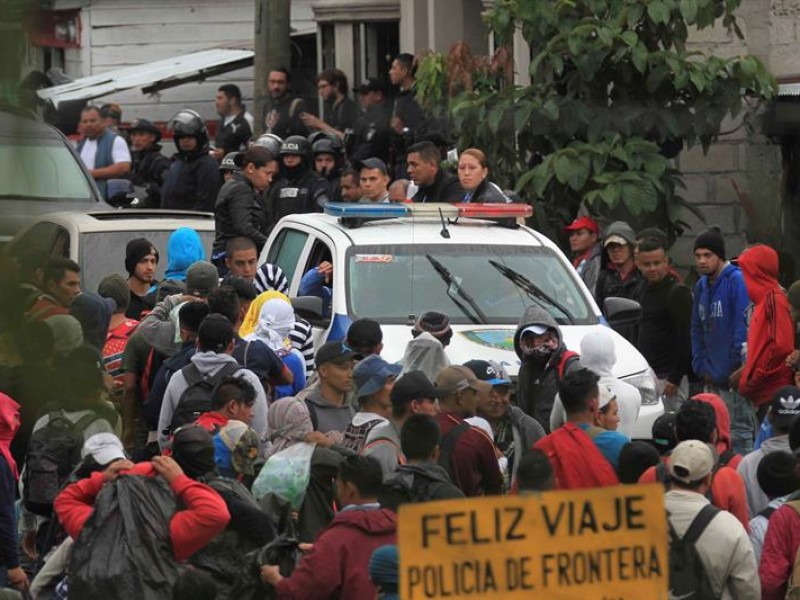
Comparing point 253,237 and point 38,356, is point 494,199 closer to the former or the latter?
point 253,237

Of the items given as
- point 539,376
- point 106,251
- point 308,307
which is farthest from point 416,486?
point 106,251

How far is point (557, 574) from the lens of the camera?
3.70m

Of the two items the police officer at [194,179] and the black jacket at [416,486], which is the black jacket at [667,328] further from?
the black jacket at [416,486]

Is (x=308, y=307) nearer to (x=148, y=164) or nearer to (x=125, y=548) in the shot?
(x=125, y=548)

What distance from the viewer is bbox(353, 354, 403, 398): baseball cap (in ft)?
23.6

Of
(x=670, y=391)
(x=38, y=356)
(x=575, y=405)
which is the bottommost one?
(x=670, y=391)

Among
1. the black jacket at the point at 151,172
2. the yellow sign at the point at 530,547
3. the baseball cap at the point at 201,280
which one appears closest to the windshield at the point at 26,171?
the yellow sign at the point at 530,547

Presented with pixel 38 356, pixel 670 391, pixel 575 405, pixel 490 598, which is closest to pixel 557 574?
pixel 490 598

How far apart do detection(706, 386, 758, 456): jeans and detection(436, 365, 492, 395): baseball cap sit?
3.31 meters

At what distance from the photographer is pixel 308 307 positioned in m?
9.78

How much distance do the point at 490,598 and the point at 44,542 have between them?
3.92 meters

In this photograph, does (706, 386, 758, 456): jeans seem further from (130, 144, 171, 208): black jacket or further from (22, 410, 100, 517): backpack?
(130, 144, 171, 208): black jacket

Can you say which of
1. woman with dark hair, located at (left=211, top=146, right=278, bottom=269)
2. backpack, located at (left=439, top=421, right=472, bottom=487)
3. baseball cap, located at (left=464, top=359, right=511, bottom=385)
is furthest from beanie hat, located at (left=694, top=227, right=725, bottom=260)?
backpack, located at (left=439, top=421, right=472, bottom=487)

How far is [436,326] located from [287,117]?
974cm
